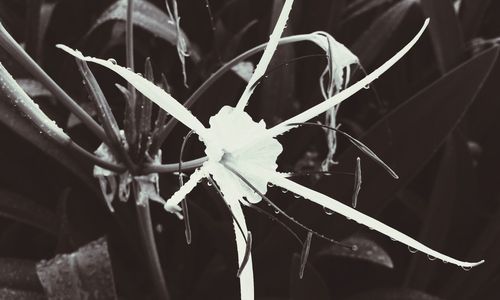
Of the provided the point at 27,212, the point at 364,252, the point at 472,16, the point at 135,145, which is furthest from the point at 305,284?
the point at 472,16

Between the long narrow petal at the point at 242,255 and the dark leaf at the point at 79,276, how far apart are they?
0.76 ft

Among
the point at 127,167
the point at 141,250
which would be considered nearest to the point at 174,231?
the point at 141,250

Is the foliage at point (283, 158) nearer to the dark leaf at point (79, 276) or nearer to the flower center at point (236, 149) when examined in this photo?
the dark leaf at point (79, 276)

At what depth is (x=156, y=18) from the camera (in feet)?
2.41

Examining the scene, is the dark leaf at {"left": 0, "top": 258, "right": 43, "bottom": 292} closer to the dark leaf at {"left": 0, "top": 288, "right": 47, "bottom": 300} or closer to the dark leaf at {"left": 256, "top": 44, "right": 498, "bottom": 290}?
the dark leaf at {"left": 0, "top": 288, "right": 47, "bottom": 300}

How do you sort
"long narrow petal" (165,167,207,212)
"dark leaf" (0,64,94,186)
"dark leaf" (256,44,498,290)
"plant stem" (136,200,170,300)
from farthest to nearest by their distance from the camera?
"dark leaf" (256,44,498,290), "plant stem" (136,200,170,300), "dark leaf" (0,64,94,186), "long narrow petal" (165,167,207,212)

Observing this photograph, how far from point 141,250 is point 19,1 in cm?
39

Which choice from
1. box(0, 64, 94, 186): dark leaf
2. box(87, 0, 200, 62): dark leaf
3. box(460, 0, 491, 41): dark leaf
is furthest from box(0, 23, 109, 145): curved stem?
box(460, 0, 491, 41): dark leaf

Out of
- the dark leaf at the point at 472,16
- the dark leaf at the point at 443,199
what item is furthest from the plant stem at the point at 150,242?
the dark leaf at the point at 472,16

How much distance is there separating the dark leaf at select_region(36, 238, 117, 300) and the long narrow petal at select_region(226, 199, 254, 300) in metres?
0.23

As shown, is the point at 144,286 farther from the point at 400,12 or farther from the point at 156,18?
the point at 400,12

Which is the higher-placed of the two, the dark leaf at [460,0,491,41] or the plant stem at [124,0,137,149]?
the dark leaf at [460,0,491,41]

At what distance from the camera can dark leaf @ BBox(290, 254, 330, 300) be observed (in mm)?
571

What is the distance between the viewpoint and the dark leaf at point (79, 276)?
0.53 m
